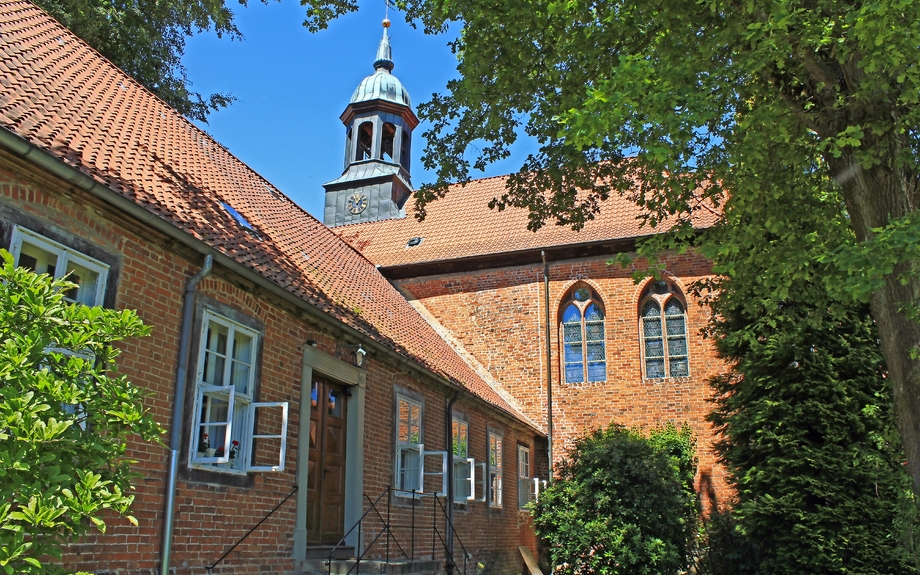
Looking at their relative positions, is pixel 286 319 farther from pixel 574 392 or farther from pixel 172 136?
pixel 574 392

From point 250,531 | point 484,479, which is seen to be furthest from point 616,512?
point 250,531

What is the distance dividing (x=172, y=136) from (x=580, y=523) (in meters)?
10.2

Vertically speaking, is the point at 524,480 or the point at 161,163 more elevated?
the point at 161,163

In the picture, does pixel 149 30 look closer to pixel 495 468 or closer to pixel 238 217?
pixel 238 217

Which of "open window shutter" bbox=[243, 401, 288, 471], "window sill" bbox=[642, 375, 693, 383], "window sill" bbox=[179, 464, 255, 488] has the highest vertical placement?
"window sill" bbox=[642, 375, 693, 383]

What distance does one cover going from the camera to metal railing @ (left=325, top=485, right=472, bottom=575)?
10.9 meters

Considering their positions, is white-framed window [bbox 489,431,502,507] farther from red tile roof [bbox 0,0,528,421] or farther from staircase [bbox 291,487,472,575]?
red tile roof [bbox 0,0,528,421]

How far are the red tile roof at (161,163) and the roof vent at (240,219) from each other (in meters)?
0.15

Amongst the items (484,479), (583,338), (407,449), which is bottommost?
(484,479)

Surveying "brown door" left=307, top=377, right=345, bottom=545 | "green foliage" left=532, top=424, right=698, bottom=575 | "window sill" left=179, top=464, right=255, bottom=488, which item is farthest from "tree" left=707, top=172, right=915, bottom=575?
"window sill" left=179, top=464, right=255, bottom=488

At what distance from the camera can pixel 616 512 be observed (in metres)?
15.3

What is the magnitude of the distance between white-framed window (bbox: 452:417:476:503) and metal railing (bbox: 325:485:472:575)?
815mm

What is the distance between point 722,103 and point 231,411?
21.9ft

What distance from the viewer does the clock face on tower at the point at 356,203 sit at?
2895 centimetres
